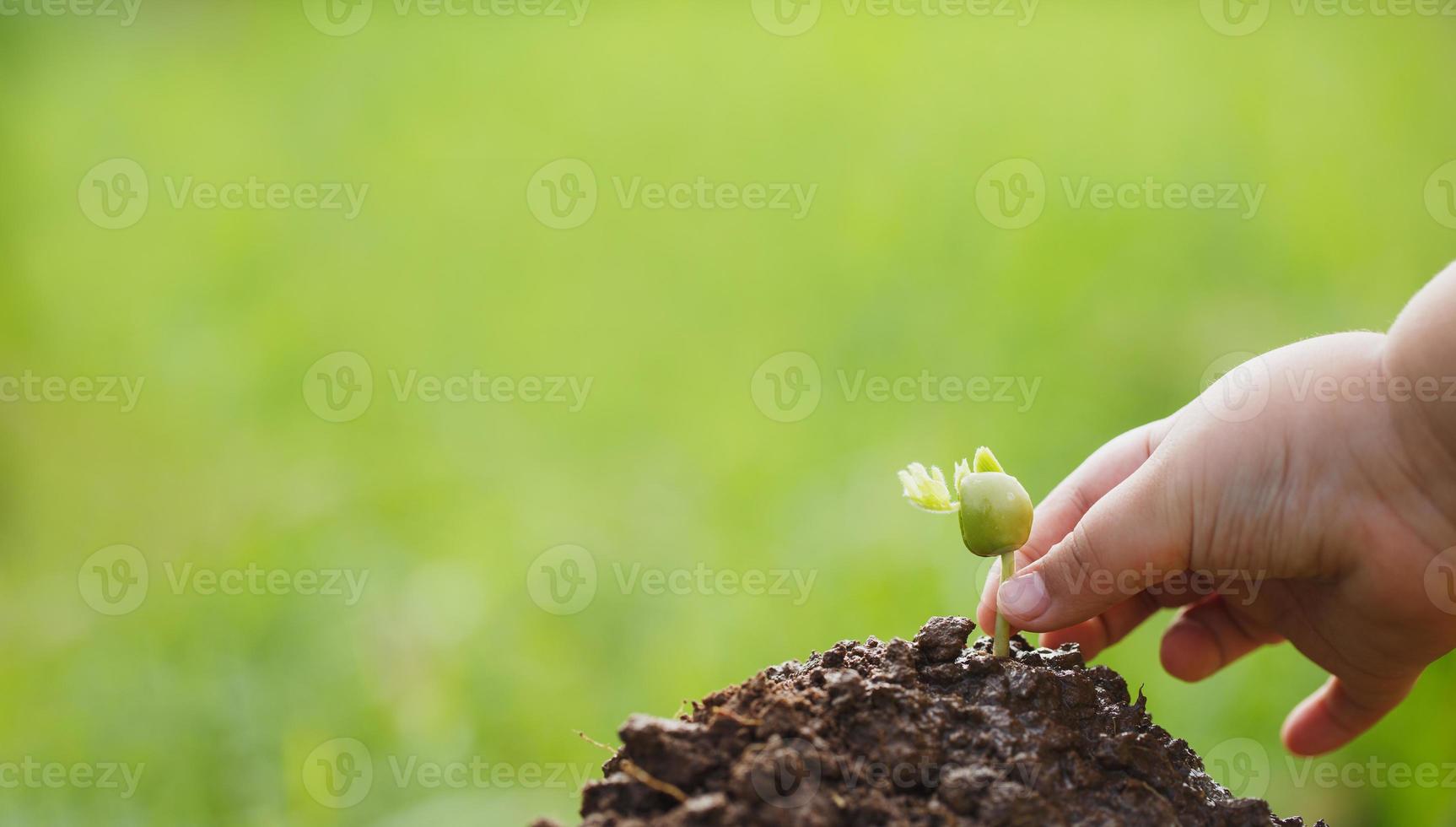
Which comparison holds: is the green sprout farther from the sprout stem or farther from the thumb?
the thumb

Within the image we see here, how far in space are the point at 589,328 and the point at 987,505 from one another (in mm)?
2436

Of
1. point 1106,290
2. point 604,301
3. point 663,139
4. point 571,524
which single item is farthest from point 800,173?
point 571,524

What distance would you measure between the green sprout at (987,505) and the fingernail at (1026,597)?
61mm

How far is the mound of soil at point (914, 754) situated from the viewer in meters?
0.92

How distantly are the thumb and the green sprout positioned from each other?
10cm

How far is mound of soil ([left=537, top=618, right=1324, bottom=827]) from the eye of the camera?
3.01ft

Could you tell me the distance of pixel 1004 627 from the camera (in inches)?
46.0

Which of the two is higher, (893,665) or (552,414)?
(552,414)

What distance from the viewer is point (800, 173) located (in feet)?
11.9

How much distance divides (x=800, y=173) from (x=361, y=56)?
1.87 meters

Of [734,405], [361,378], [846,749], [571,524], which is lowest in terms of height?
[846,749]

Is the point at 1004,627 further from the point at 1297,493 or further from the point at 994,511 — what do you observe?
the point at 1297,493

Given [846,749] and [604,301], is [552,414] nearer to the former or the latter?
[604,301]

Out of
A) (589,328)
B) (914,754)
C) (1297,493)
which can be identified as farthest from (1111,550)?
(589,328)
